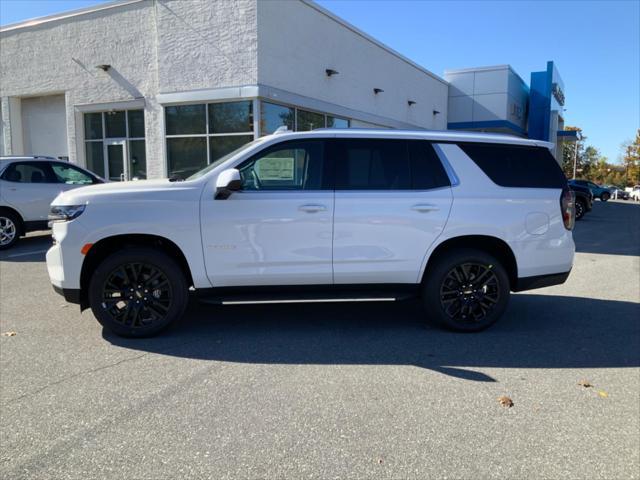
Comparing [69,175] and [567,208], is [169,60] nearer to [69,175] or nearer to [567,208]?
[69,175]

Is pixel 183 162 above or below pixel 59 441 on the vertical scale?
above

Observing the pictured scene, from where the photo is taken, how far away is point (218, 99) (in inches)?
609

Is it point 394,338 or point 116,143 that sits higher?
point 116,143

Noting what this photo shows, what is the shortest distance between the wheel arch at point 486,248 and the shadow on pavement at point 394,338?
2.11ft

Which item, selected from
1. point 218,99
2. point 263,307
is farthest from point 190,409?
point 218,99

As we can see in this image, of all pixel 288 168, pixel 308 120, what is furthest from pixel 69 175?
pixel 308 120

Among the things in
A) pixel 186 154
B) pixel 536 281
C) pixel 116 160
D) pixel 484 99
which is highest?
pixel 484 99

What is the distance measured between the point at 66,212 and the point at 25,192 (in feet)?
22.0

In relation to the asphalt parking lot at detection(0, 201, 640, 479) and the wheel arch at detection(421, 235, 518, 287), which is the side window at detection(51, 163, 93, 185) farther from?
the wheel arch at detection(421, 235, 518, 287)

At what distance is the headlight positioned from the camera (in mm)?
4648

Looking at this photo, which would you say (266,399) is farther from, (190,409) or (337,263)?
(337,263)

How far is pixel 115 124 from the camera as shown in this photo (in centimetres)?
1777

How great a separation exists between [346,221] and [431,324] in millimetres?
1516

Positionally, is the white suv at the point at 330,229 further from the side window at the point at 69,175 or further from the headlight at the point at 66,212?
the side window at the point at 69,175
